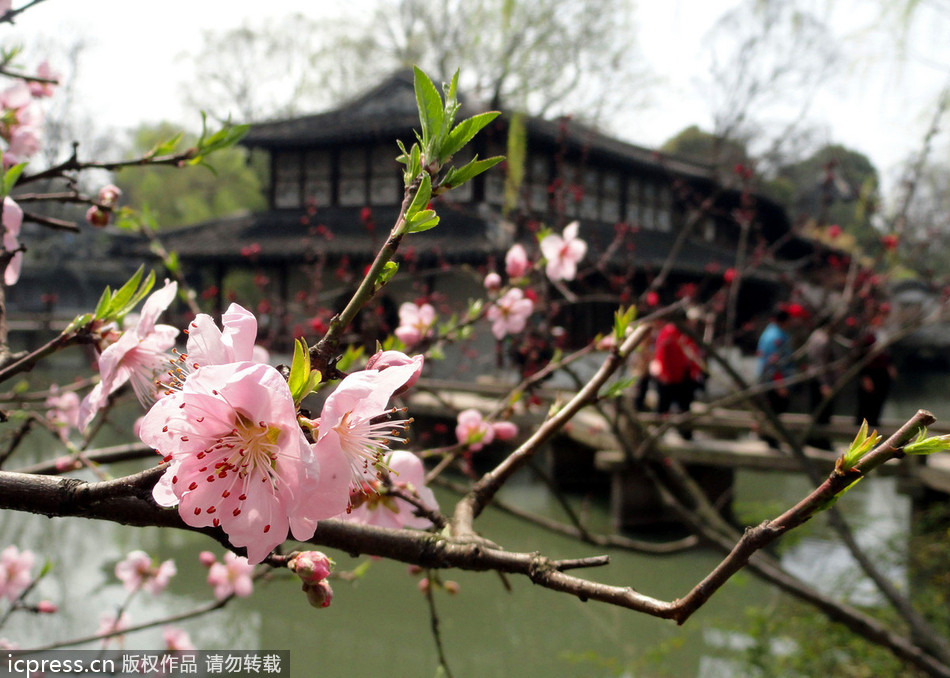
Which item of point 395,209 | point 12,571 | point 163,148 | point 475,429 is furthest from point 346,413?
point 395,209

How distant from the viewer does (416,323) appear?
1695 millimetres

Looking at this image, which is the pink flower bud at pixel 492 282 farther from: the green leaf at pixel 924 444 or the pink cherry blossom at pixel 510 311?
the green leaf at pixel 924 444

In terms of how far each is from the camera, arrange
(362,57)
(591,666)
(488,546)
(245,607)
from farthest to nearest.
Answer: (362,57)
(245,607)
(591,666)
(488,546)

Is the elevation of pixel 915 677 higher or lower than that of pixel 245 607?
higher

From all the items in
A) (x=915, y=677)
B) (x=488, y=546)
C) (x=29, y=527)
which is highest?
(x=488, y=546)

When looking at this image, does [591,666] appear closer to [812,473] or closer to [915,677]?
[915,677]

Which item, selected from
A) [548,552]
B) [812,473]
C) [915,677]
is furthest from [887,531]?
[812,473]

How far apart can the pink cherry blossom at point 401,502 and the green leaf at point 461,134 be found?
0.45 metres

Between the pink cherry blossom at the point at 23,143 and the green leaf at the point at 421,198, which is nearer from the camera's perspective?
the green leaf at the point at 421,198

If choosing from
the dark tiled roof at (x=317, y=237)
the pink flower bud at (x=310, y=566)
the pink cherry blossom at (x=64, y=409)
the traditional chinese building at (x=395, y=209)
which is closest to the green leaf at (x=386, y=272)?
the pink flower bud at (x=310, y=566)

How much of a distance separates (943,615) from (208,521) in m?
4.34

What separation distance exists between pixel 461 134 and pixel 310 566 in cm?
38

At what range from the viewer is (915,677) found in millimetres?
3078

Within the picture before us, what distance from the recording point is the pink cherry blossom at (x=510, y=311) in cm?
184
